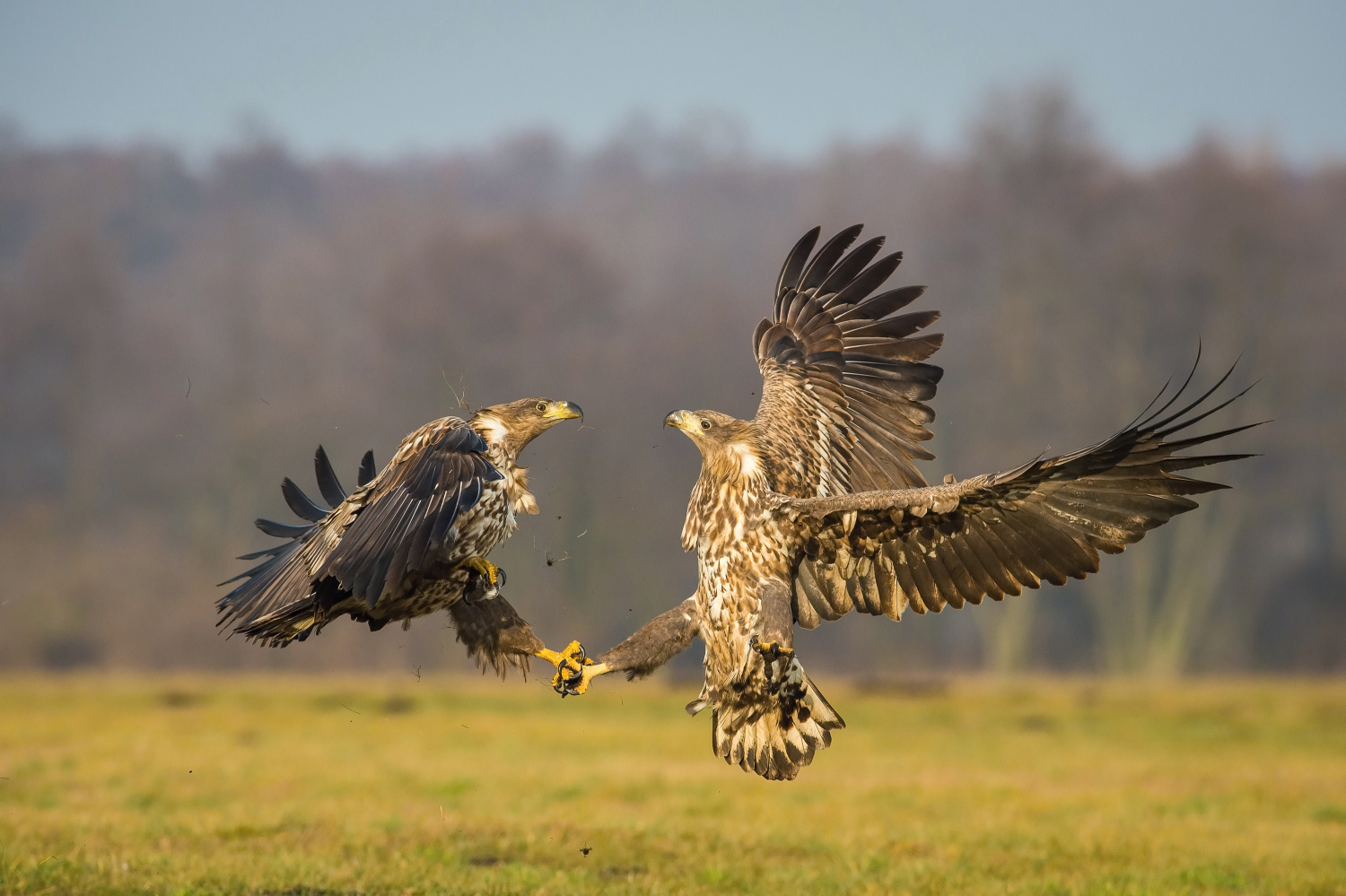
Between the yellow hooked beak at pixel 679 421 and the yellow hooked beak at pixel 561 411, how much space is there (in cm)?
47

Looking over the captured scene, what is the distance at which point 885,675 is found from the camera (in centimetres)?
3388

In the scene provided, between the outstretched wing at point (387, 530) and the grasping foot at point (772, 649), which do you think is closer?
the outstretched wing at point (387, 530)

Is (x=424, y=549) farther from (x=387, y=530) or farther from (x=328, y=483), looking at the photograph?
(x=328, y=483)

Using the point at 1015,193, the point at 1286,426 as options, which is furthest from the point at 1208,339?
the point at 1015,193

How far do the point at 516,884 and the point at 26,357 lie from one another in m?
32.0

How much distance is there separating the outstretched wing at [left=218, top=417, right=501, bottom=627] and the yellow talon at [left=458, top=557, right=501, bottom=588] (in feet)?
0.63

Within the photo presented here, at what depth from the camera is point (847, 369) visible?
868 centimetres

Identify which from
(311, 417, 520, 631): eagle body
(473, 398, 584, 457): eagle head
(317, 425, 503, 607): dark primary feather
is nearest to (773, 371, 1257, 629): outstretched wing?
(473, 398, 584, 457): eagle head

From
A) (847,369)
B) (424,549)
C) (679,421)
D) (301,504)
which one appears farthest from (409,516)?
(847,369)

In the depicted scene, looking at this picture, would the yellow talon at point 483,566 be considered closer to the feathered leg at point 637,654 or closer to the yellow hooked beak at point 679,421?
the feathered leg at point 637,654

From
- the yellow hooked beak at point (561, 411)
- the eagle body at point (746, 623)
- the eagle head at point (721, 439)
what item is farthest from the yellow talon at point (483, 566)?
the eagle head at point (721, 439)

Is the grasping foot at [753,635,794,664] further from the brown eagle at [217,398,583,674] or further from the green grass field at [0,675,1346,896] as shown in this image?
the green grass field at [0,675,1346,896]

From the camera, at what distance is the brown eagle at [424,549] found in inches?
228

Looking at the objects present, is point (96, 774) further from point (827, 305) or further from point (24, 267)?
point (24, 267)
